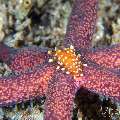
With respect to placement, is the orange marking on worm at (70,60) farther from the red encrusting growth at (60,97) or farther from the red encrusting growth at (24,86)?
the red encrusting growth at (24,86)

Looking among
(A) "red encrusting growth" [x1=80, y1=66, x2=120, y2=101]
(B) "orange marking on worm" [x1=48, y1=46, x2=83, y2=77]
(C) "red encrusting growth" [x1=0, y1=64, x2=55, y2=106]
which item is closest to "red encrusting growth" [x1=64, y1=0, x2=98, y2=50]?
(B) "orange marking on worm" [x1=48, y1=46, x2=83, y2=77]

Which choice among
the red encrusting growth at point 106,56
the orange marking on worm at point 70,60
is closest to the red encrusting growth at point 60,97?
the orange marking on worm at point 70,60

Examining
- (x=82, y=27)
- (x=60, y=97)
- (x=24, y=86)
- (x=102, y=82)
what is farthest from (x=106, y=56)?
(x=24, y=86)

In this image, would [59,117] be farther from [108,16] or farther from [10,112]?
[108,16]

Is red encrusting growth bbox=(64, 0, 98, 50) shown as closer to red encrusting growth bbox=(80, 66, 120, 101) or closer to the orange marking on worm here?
the orange marking on worm

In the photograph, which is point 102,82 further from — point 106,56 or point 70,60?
point 70,60

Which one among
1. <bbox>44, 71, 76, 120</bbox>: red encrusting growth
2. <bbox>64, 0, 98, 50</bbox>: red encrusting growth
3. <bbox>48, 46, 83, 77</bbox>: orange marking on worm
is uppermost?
<bbox>64, 0, 98, 50</bbox>: red encrusting growth
